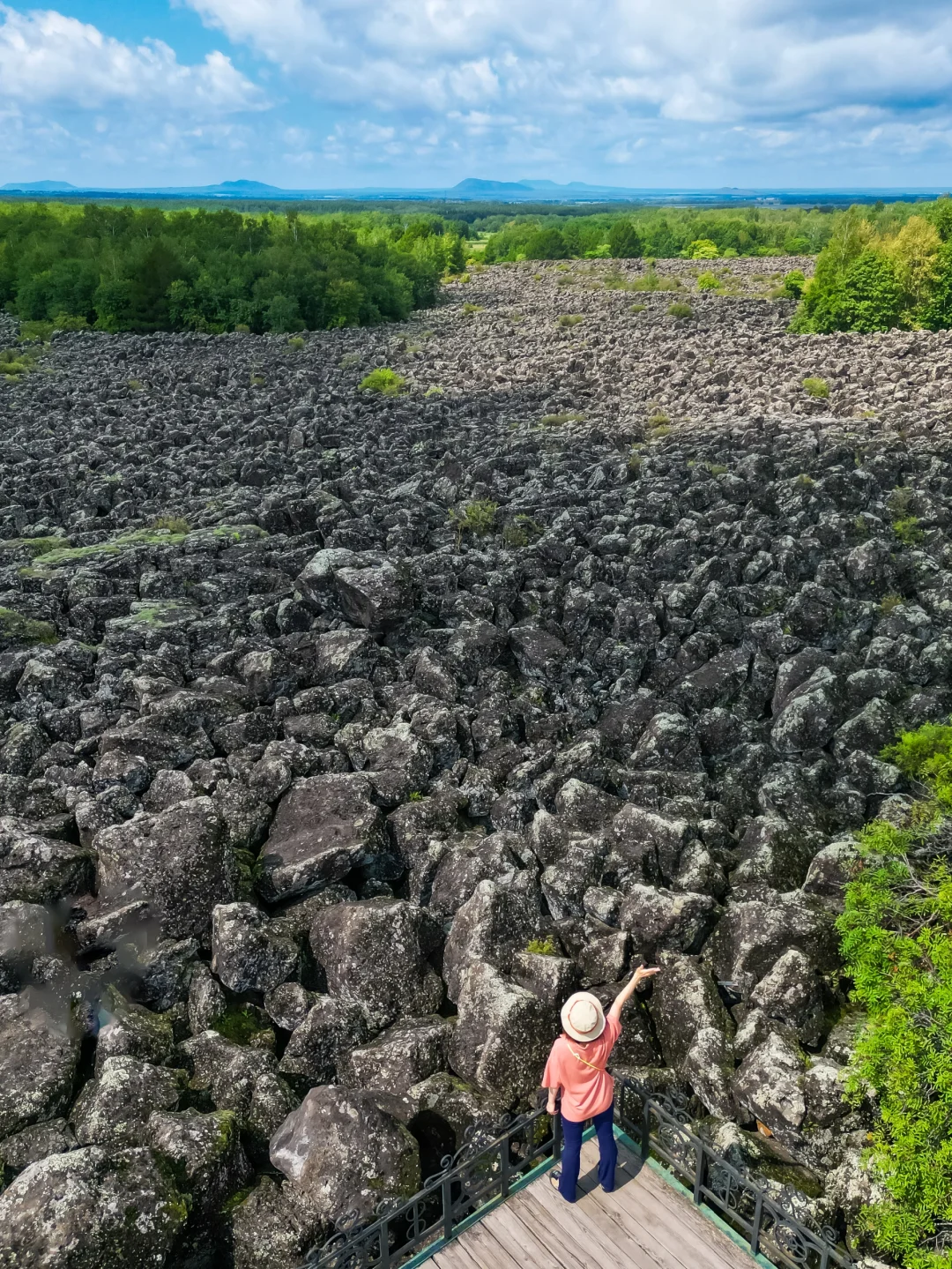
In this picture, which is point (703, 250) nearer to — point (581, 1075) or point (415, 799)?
point (415, 799)

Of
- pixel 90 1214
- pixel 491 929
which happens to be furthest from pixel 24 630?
pixel 90 1214

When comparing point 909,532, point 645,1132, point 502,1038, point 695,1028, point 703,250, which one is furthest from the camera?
point 703,250

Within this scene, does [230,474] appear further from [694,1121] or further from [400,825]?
[694,1121]

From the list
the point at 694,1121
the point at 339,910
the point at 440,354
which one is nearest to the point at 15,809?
the point at 339,910

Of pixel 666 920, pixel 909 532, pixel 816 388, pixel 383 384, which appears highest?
pixel 816 388

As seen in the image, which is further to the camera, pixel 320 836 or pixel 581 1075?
pixel 320 836

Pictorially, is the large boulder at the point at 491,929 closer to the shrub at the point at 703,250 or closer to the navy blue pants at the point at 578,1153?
the navy blue pants at the point at 578,1153
